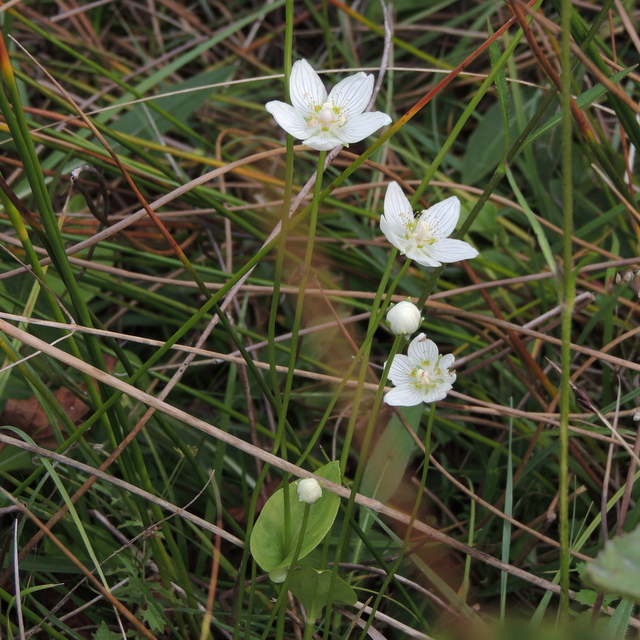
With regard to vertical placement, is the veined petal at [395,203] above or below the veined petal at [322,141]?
below

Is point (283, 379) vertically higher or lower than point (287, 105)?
lower

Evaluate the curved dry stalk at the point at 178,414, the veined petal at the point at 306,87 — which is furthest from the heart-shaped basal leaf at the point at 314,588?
the veined petal at the point at 306,87

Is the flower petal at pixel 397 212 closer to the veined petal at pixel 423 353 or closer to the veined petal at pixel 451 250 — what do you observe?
the veined petal at pixel 451 250

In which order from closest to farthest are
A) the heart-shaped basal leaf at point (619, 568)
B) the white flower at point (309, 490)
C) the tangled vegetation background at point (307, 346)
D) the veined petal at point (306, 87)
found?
the heart-shaped basal leaf at point (619, 568)
the white flower at point (309, 490)
the tangled vegetation background at point (307, 346)
the veined petal at point (306, 87)

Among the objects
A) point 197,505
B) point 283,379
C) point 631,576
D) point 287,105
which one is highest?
point 287,105

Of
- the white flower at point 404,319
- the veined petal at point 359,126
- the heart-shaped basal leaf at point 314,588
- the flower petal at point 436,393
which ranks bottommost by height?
the heart-shaped basal leaf at point 314,588

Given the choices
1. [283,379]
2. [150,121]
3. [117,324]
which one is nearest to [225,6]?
[150,121]

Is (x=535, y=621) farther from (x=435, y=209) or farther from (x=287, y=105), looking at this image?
(x=287, y=105)
